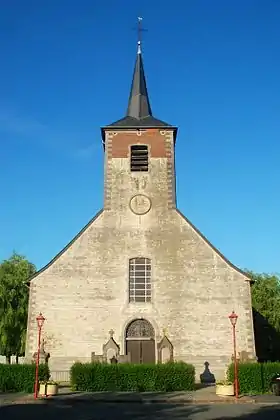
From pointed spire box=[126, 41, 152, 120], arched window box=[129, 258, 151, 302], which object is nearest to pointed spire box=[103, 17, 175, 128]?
pointed spire box=[126, 41, 152, 120]

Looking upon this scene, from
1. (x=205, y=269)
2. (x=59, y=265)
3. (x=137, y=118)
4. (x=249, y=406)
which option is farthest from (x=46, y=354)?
Result: (x=137, y=118)

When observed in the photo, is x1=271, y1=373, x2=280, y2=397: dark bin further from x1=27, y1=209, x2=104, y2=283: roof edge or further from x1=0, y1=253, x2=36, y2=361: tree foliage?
x1=0, y1=253, x2=36, y2=361: tree foliage

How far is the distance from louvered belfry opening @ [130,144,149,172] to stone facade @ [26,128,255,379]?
1586 millimetres

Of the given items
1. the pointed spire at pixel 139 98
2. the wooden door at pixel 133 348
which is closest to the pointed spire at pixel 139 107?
the pointed spire at pixel 139 98

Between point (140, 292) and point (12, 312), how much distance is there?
37.8ft

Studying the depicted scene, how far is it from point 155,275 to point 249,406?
899 centimetres

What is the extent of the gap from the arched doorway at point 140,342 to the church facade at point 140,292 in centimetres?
4

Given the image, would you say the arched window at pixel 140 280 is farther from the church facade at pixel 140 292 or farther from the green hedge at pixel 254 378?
the green hedge at pixel 254 378

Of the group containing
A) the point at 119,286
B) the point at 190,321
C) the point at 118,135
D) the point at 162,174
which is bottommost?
the point at 190,321

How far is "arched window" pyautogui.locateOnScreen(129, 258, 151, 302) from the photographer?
2250cm

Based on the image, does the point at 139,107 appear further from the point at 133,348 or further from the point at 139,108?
the point at 133,348

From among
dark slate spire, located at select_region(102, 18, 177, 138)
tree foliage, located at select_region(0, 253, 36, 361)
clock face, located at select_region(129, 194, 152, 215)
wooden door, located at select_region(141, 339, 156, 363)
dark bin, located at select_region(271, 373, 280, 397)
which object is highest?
dark slate spire, located at select_region(102, 18, 177, 138)

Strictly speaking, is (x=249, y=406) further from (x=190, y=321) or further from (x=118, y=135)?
(x=118, y=135)

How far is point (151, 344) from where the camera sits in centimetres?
2192
